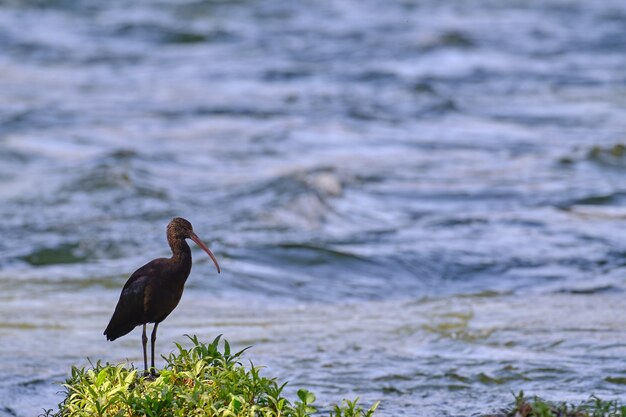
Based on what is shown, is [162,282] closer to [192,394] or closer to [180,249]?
[180,249]

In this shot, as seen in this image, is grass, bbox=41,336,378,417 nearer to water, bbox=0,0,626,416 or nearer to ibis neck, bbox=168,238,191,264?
ibis neck, bbox=168,238,191,264

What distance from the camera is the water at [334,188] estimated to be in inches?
318

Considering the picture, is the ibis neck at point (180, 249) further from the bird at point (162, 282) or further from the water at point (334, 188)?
the water at point (334, 188)

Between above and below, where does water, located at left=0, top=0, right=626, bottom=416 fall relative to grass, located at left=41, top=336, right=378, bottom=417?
above

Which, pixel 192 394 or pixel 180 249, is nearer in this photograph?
pixel 192 394

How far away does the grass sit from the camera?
417cm

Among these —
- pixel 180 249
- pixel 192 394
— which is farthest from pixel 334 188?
pixel 192 394

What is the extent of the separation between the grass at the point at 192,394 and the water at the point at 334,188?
2143 millimetres

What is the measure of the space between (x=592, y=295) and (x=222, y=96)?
11.6 metres

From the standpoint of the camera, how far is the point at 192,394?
13.7 ft

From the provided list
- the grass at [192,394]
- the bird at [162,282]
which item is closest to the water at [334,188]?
the bird at [162,282]

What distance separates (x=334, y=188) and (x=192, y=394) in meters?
10.6

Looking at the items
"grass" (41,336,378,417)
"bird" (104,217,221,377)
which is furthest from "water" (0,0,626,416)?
"grass" (41,336,378,417)

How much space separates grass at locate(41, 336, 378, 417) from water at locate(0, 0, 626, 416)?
214 cm
